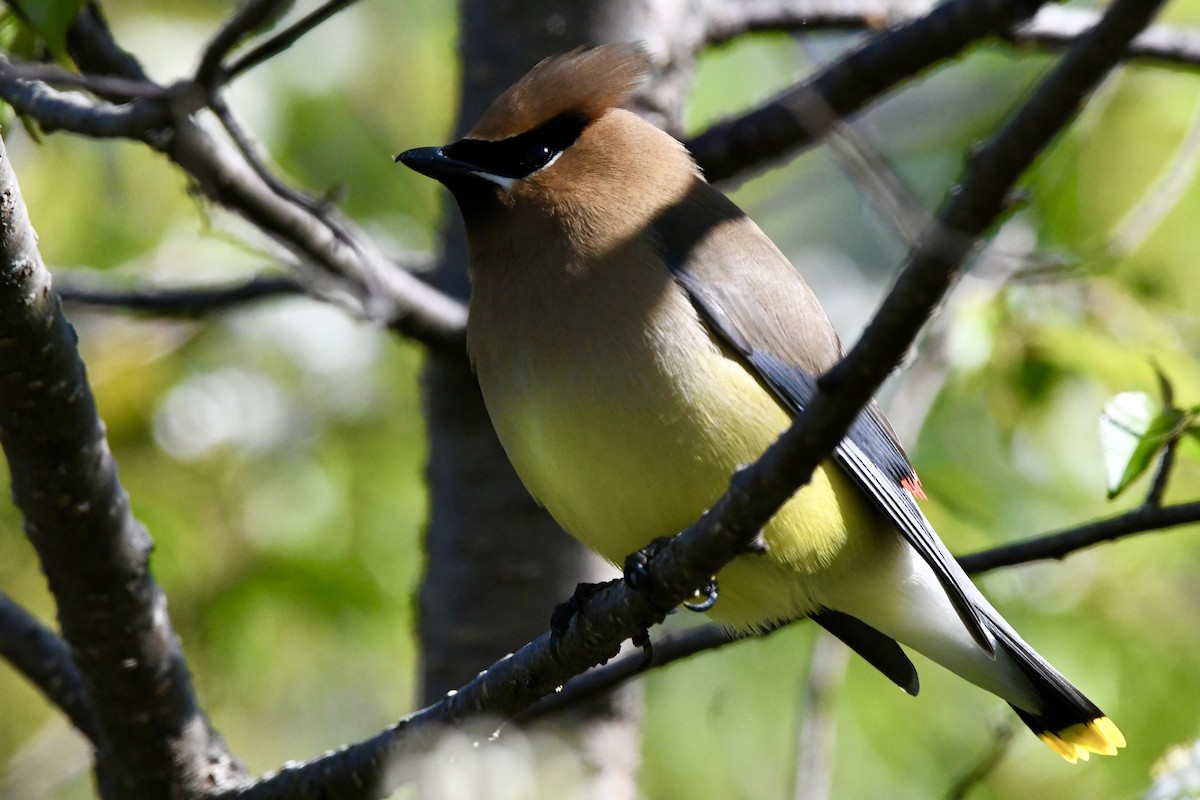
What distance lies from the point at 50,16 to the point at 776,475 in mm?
1546

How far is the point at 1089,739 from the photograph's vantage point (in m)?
3.74

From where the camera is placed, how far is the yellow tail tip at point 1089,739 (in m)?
3.72

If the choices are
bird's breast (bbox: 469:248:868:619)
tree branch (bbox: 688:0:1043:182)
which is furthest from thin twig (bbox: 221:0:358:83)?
tree branch (bbox: 688:0:1043:182)

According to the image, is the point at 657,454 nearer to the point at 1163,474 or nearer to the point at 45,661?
the point at 1163,474

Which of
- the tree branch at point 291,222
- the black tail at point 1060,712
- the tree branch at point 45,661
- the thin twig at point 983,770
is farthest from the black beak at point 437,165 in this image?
the thin twig at point 983,770

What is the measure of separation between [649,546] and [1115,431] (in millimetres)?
897

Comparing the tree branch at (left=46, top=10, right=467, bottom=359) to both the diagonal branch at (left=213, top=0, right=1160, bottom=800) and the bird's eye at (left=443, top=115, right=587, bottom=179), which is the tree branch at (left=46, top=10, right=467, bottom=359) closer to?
the bird's eye at (left=443, top=115, right=587, bottom=179)

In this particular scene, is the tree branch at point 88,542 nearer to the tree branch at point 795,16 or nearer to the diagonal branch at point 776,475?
the diagonal branch at point 776,475

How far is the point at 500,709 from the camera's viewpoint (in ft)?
9.50

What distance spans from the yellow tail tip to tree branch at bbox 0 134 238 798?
6.53 ft

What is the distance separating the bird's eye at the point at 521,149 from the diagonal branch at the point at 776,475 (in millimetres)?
1130

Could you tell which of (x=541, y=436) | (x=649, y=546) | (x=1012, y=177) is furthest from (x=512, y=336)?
(x=1012, y=177)

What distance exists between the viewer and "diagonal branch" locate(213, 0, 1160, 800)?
168 cm

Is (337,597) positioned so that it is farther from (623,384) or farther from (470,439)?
(623,384)
